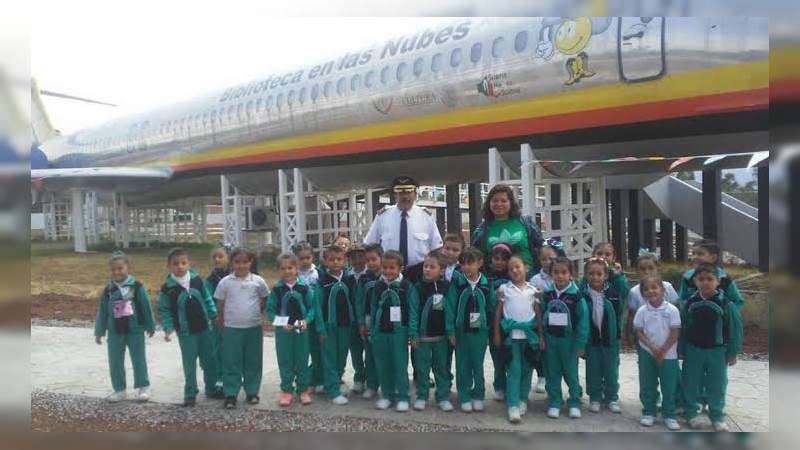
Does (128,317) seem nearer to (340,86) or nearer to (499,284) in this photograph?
(499,284)

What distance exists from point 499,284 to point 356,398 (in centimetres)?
145

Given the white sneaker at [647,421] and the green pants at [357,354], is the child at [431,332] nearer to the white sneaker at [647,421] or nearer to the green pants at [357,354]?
the green pants at [357,354]

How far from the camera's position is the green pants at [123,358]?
4.40 metres

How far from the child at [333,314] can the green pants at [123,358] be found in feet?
4.67

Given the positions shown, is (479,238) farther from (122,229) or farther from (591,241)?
(122,229)

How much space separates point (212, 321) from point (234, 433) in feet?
2.98

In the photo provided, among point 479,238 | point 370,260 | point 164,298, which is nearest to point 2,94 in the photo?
point 164,298

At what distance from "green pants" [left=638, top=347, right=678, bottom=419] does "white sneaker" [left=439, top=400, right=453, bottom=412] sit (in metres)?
1.34

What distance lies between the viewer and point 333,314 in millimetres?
4348

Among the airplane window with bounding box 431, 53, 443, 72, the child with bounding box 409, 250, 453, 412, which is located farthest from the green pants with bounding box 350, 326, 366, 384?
the airplane window with bounding box 431, 53, 443, 72

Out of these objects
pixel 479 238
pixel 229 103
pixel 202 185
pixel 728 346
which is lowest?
pixel 728 346

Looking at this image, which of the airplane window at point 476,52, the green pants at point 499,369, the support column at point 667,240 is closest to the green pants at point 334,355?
the green pants at point 499,369

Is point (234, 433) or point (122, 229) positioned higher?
point (122, 229)

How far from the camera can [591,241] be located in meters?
7.78
